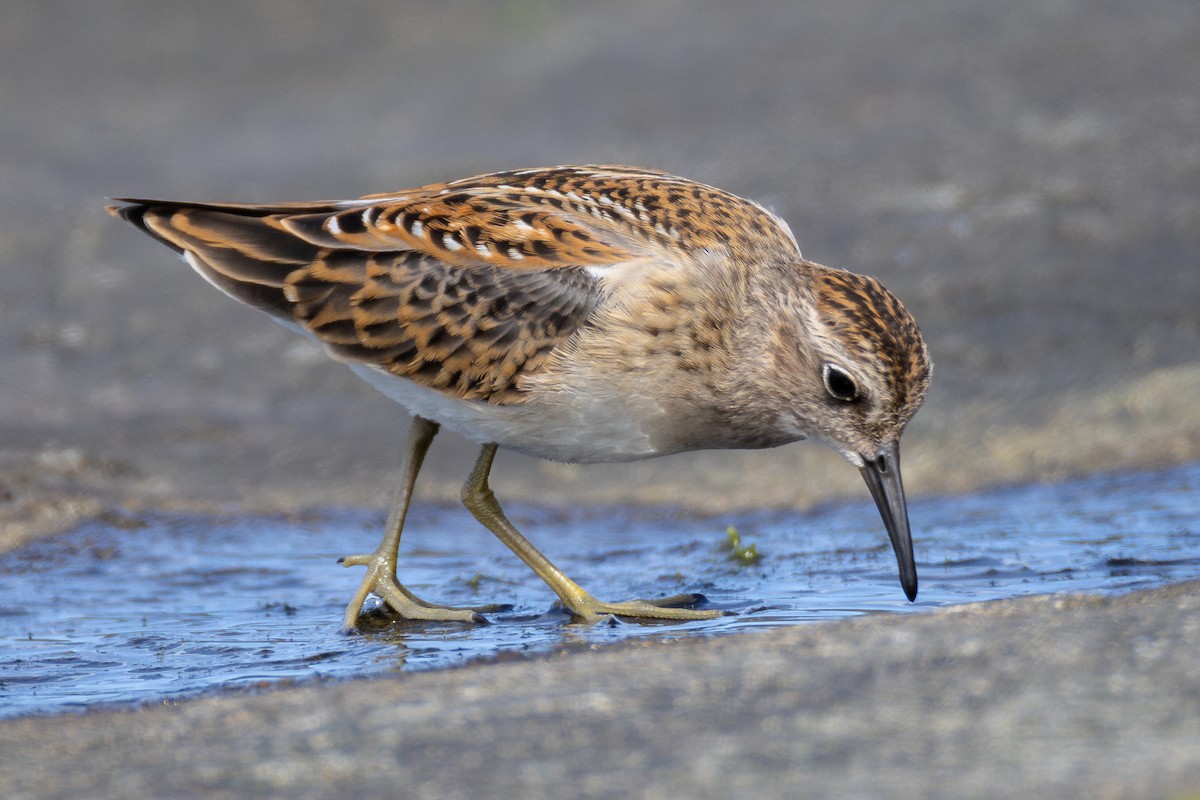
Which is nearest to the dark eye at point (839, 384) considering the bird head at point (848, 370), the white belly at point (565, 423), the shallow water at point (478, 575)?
the bird head at point (848, 370)

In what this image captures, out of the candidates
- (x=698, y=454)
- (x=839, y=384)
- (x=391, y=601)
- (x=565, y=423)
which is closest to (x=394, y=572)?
(x=391, y=601)

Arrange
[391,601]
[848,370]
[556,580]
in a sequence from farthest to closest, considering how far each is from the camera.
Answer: [391,601], [556,580], [848,370]

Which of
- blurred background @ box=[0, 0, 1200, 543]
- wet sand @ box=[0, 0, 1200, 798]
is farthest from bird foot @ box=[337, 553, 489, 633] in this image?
blurred background @ box=[0, 0, 1200, 543]

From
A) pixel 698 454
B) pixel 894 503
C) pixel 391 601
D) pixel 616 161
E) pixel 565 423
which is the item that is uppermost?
pixel 616 161

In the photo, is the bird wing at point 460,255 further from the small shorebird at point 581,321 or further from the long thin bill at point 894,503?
the long thin bill at point 894,503

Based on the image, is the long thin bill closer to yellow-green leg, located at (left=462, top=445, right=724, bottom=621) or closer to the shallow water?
the shallow water

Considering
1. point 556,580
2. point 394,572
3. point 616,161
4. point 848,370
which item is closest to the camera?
point 848,370

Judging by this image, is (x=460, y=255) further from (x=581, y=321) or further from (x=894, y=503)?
(x=894, y=503)

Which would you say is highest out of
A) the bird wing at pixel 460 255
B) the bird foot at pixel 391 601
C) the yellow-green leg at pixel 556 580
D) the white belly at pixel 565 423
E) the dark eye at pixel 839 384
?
the bird wing at pixel 460 255

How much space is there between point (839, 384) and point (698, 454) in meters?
3.84

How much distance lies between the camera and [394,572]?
307 inches

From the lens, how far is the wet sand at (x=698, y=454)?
4535 mm

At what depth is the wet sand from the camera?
4.54 metres

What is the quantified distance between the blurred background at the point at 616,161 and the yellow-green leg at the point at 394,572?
204 cm
